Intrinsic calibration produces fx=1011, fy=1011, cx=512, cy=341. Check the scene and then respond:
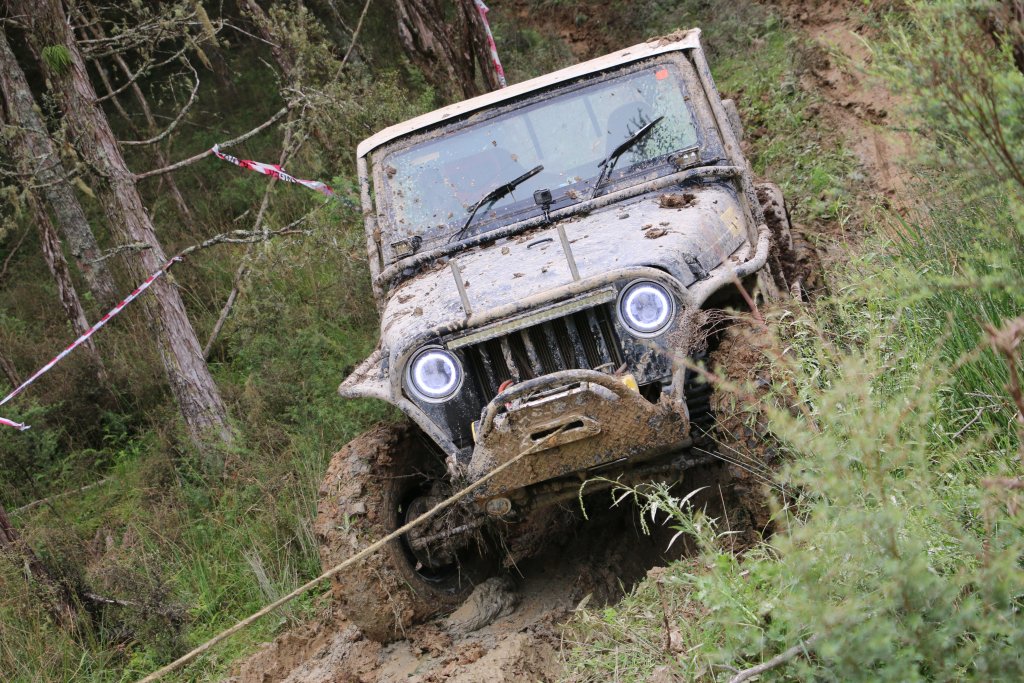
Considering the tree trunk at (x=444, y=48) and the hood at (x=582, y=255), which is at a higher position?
the tree trunk at (x=444, y=48)

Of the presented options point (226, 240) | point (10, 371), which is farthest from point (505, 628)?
point (10, 371)

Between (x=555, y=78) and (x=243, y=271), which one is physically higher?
(x=555, y=78)

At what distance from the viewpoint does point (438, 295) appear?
4457mm

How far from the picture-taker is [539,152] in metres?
5.22

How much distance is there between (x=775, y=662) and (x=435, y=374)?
6.63 feet

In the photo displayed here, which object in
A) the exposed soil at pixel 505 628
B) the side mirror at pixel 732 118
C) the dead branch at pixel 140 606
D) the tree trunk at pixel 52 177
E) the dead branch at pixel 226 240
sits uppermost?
the tree trunk at pixel 52 177

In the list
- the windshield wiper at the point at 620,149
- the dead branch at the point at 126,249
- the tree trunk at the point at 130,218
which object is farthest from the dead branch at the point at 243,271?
the windshield wiper at the point at 620,149

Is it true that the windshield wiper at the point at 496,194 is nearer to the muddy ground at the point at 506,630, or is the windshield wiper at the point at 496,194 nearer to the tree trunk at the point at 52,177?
the muddy ground at the point at 506,630

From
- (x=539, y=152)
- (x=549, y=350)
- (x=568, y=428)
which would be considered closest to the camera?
(x=568, y=428)

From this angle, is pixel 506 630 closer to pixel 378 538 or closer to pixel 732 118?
pixel 378 538

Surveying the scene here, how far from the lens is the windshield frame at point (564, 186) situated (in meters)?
4.98

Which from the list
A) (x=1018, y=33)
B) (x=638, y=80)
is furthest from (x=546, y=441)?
(x=638, y=80)

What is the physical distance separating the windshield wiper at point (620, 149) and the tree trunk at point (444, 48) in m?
5.47

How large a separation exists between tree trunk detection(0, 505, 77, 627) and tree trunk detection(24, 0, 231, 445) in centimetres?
182
